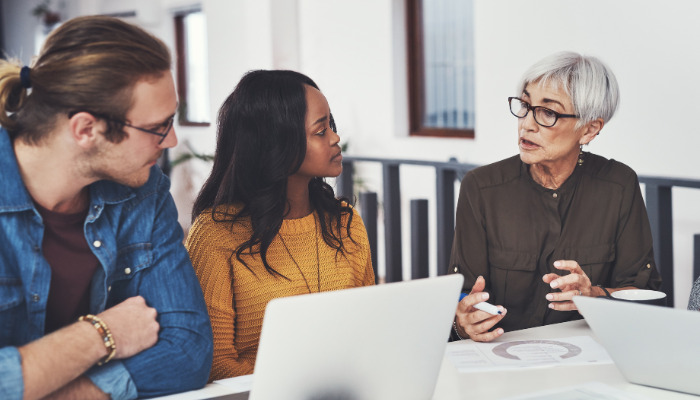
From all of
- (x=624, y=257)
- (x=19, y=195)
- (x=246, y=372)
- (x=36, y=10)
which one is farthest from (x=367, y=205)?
(x=36, y=10)

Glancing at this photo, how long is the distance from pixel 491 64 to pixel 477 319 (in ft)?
9.24

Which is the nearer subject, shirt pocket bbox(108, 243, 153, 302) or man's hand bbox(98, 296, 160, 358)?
man's hand bbox(98, 296, 160, 358)

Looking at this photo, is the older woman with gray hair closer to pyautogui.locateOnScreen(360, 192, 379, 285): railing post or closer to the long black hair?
the long black hair

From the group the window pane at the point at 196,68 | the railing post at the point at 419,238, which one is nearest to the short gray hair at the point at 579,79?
the railing post at the point at 419,238

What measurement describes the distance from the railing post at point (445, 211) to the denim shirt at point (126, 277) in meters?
1.87

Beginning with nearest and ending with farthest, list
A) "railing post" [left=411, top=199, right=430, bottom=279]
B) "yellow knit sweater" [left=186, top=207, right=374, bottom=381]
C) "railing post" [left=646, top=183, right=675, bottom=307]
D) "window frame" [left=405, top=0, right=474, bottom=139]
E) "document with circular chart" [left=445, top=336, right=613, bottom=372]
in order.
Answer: "document with circular chart" [left=445, top=336, right=613, bottom=372], "yellow knit sweater" [left=186, top=207, right=374, bottom=381], "railing post" [left=646, top=183, right=675, bottom=307], "railing post" [left=411, top=199, right=430, bottom=279], "window frame" [left=405, top=0, right=474, bottom=139]

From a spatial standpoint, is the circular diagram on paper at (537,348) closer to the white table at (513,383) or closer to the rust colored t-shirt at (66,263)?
the white table at (513,383)

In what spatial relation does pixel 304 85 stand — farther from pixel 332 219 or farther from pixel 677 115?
pixel 677 115

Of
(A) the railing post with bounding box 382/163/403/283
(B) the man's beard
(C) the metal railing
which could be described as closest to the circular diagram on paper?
(B) the man's beard

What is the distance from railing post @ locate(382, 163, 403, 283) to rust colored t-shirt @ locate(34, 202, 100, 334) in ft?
Result: 7.20

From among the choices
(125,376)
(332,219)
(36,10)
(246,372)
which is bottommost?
(246,372)

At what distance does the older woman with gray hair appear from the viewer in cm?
185

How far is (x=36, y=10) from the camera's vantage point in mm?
8562

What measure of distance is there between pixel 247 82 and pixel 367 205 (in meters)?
1.80
